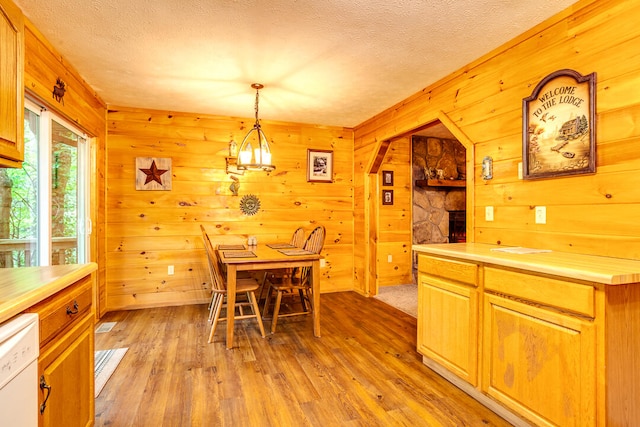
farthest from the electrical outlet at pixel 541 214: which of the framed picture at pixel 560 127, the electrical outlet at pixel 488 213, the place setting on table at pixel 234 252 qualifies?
the place setting on table at pixel 234 252

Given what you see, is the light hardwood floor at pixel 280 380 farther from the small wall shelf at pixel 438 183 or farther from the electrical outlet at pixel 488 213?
the small wall shelf at pixel 438 183

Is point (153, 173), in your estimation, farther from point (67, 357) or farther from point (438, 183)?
point (438, 183)

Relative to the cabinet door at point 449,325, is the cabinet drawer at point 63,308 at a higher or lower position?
higher

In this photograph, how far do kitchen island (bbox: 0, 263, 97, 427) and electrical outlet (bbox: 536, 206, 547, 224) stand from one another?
262 cm

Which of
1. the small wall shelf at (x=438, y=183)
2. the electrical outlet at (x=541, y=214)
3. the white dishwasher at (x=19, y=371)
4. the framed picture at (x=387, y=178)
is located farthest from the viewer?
the small wall shelf at (x=438, y=183)

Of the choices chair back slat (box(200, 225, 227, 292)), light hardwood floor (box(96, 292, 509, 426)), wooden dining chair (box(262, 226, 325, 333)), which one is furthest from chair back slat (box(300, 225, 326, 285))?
chair back slat (box(200, 225, 227, 292))

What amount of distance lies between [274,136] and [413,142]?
2.23 m

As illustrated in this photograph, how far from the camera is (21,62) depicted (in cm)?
155

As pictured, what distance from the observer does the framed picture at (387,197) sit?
16.0 feet

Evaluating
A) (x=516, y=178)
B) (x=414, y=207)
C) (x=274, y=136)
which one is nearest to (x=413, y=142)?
(x=414, y=207)

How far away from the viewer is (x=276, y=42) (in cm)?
237

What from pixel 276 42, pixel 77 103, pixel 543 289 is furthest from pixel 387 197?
pixel 77 103

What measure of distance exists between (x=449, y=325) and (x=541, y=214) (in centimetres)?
95

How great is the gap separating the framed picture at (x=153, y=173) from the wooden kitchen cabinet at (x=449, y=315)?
3.15m
